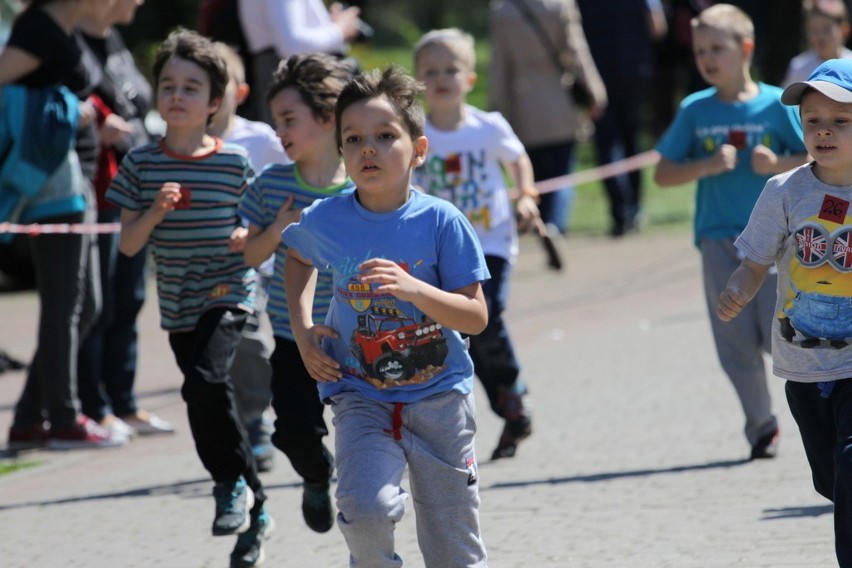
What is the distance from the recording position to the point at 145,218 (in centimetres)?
548

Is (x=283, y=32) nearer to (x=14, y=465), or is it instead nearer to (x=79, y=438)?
(x=79, y=438)

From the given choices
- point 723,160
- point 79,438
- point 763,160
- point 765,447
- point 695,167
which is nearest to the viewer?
point 763,160

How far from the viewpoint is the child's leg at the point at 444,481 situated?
4344 mm

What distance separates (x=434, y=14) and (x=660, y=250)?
23.1m

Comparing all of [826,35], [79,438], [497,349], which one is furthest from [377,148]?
[826,35]

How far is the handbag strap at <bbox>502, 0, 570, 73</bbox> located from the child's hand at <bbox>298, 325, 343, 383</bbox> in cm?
877

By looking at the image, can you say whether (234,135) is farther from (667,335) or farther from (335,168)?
(667,335)

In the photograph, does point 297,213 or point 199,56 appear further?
point 199,56

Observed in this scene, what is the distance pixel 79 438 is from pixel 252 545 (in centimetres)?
242

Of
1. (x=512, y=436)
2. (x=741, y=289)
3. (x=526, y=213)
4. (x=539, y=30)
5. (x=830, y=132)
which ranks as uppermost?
(x=830, y=132)

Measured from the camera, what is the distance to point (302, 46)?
8273mm

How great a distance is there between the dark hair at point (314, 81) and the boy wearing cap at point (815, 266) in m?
1.61

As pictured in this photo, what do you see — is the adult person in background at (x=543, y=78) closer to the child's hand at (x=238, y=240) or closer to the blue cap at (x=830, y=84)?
the child's hand at (x=238, y=240)

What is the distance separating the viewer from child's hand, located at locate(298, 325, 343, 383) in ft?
14.4
